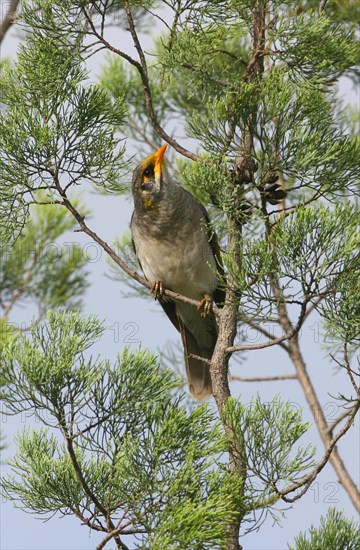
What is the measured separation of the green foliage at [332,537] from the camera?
3.52 meters

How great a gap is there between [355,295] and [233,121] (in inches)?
27.6

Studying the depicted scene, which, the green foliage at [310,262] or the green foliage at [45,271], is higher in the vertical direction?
the green foliage at [45,271]

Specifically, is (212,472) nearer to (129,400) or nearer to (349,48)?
(129,400)

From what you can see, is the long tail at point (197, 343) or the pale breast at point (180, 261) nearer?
the pale breast at point (180, 261)

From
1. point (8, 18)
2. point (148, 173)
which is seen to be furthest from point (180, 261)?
point (8, 18)

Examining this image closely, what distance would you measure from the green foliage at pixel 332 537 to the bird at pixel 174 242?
1.19 m

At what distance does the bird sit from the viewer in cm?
462

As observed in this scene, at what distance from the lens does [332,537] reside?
3518 mm

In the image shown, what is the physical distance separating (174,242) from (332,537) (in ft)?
5.30

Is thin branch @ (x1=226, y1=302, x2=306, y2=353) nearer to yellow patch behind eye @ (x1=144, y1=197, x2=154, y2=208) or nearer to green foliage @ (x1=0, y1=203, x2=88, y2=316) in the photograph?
yellow patch behind eye @ (x1=144, y1=197, x2=154, y2=208)

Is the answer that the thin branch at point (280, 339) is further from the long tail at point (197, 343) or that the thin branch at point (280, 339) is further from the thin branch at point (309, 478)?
the long tail at point (197, 343)

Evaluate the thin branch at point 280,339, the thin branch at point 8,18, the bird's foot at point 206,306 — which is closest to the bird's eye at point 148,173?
→ the bird's foot at point 206,306

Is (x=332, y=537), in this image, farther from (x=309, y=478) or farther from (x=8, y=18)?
(x=8, y=18)

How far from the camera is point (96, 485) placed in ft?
11.1
